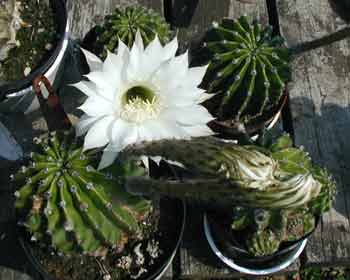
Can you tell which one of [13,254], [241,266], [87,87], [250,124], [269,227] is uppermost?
[87,87]

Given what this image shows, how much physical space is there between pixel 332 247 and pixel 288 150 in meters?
0.46

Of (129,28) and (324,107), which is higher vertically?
(129,28)

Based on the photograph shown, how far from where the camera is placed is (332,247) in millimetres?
1870

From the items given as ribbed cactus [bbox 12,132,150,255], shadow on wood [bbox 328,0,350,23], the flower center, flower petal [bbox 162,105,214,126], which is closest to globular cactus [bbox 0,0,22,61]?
ribbed cactus [bbox 12,132,150,255]

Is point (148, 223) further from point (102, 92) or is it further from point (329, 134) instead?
point (329, 134)

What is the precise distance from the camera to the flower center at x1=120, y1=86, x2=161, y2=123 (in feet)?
4.43

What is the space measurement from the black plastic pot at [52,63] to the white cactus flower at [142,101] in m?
0.43

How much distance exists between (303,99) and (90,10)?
0.69 m

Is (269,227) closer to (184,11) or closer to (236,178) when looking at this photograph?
(236,178)

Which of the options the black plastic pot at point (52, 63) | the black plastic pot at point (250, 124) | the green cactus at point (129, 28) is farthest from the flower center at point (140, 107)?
the black plastic pot at point (52, 63)

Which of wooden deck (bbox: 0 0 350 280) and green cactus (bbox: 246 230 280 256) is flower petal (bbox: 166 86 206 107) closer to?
green cactus (bbox: 246 230 280 256)

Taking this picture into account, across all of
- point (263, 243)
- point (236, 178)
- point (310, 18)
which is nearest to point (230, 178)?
point (236, 178)

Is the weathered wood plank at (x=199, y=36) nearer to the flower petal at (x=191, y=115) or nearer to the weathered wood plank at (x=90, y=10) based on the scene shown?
the weathered wood plank at (x=90, y=10)

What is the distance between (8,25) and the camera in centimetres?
169
